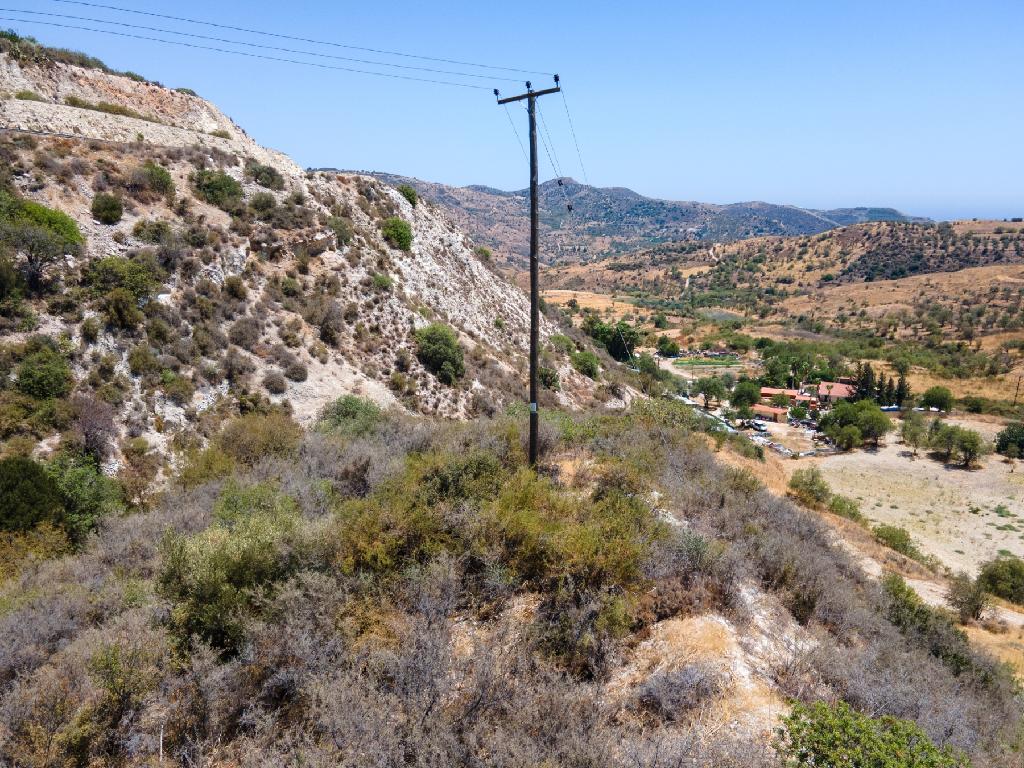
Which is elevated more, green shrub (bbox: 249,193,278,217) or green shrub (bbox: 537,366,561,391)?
green shrub (bbox: 249,193,278,217)

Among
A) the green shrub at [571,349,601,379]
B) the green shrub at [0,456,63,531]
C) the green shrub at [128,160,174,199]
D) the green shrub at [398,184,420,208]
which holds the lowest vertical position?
the green shrub at [571,349,601,379]

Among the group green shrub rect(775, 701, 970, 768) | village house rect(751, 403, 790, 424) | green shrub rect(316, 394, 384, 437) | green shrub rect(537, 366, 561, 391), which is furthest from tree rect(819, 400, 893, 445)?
green shrub rect(775, 701, 970, 768)

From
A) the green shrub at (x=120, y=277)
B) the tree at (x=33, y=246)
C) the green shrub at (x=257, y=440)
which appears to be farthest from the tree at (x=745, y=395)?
the tree at (x=33, y=246)

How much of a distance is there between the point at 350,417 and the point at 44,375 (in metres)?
8.47

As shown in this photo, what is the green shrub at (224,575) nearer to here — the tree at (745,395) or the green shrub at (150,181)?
the green shrub at (150,181)

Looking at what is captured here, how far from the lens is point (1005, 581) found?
1975 centimetres

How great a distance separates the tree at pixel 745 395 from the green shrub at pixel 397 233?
3668cm

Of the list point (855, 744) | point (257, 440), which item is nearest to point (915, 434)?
point (855, 744)

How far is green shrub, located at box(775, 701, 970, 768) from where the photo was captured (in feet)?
14.8

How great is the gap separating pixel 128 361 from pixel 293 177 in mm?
16945

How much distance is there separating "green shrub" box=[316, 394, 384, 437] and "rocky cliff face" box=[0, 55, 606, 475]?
3.75 ft

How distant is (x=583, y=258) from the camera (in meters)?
199

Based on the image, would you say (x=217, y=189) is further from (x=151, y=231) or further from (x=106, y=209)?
(x=106, y=209)

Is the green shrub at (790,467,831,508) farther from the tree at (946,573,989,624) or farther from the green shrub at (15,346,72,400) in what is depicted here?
the green shrub at (15,346,72,400)
